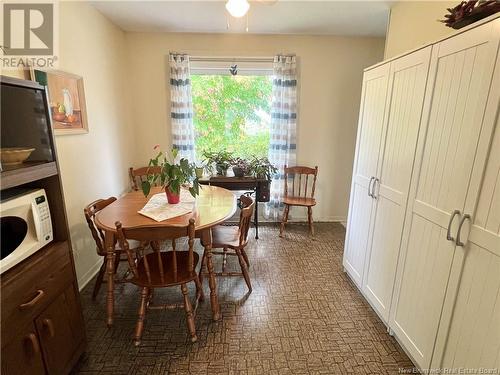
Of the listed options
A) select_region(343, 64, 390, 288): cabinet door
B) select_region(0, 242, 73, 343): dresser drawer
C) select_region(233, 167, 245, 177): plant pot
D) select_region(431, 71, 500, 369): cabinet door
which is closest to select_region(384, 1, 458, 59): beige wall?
select_region(343, 64, 390, 288): cabinet door

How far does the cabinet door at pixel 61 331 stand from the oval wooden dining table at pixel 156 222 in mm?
334

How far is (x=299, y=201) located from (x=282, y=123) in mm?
1056

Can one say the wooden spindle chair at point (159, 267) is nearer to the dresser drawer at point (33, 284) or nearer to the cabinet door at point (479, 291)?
the dresser drawer at point (33, 284)

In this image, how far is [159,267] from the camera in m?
1.69

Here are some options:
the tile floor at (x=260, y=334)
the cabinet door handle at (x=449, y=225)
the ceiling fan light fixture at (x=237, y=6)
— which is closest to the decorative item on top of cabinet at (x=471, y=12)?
the cabinet door handle at (x=449, y=225)

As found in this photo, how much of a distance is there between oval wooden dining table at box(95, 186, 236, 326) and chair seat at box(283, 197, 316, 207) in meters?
1.29

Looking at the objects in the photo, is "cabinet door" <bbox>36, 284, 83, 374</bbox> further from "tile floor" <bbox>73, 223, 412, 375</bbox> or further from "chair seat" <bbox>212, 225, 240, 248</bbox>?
"chair seat" <bbox>212, 225, 240, 248</bbox>

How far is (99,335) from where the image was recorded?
1.78 meters

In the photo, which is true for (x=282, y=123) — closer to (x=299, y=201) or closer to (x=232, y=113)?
(x=232, y=113)

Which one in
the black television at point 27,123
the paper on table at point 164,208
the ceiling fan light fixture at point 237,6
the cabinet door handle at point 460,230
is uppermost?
the ceiling fan light fixture at point 237,6

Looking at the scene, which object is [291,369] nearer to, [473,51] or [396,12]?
[473,51]

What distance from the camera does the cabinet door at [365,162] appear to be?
6.28 feet

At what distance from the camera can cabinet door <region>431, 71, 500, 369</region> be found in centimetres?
107

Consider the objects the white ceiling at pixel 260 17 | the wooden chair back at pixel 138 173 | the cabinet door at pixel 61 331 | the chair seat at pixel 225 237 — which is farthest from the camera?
the wooden chair back at pixel 138 173
